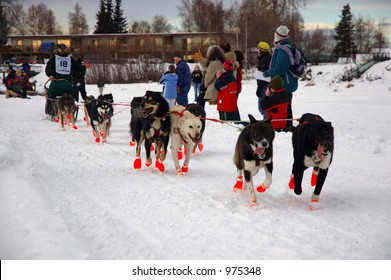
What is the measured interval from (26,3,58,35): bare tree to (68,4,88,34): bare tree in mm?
318

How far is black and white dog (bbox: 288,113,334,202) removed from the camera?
347 centimetres

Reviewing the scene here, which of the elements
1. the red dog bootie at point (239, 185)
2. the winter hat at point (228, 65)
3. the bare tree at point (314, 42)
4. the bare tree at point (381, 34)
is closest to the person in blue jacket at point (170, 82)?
the winter hat at point (228, 65)

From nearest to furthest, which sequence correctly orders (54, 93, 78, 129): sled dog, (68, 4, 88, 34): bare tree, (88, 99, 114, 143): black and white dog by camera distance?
(68, 4, 88, 34): bare tree
(88, 99, 114, 143): black and white dog
(54, 93, 78, 129): sled dog

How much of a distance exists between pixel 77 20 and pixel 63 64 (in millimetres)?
1910

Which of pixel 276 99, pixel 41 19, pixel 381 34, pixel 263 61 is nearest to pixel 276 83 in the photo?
pixel 276 99

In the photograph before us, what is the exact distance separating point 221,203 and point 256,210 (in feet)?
1.22

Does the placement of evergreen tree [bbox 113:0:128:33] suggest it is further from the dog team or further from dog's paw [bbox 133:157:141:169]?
dog's paw [bbox 133:157:141:169]

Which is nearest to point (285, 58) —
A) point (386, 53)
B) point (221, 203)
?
point (221, 203)

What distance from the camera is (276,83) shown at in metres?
5.54


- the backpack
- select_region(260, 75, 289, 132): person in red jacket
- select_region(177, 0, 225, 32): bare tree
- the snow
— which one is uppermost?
select_region(177, 0, 225, 32): bare tree

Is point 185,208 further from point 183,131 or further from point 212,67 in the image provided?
point 212,67

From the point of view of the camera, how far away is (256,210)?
3650mm

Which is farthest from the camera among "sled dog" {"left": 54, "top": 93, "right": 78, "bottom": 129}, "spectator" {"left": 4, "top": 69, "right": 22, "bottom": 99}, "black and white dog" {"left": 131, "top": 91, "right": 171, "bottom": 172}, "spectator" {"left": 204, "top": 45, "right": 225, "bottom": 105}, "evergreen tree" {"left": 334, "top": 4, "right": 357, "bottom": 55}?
"evergreen tree" {"left": 334, "top": 4, "right": 357, "bottom": 55}

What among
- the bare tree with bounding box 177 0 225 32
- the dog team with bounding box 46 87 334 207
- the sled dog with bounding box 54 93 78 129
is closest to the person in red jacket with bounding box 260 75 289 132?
the dog team with bounding box 46 87 334 207
